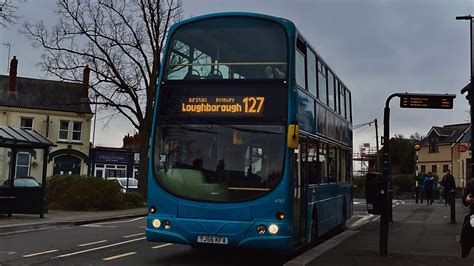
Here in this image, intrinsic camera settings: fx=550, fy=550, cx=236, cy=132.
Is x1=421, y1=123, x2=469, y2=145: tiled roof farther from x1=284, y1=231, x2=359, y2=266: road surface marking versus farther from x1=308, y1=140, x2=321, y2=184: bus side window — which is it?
x1=308, y1=140, x2=321, y2=184: bus side window

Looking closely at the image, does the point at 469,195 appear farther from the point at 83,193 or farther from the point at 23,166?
the point at 23,166

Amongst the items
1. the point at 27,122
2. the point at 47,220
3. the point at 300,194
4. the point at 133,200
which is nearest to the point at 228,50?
the point at 300,194

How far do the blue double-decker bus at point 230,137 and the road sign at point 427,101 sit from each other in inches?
80.7

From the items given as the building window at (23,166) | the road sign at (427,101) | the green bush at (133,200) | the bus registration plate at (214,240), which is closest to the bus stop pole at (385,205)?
the road sign at (427,101)

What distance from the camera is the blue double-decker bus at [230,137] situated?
9.02 m

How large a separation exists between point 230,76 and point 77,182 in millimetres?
Result: 16468

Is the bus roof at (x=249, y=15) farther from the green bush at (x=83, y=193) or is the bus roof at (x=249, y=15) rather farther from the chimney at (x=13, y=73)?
the chimney at (x=13, y=73)

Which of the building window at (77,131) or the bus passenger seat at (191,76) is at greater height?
the building window at (77,131)

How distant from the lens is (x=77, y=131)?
4741 centimetres

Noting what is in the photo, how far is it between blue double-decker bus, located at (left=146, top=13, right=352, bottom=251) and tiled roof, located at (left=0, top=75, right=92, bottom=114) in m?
36.6

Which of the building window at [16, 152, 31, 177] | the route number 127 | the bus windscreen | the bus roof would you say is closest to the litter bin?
the bus windscreen

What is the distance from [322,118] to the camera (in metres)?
12.2

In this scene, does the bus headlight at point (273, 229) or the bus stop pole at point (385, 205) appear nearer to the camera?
the bus headlight at point (273, 229)

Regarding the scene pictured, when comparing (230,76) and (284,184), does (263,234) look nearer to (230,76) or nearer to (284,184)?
(284,184)
